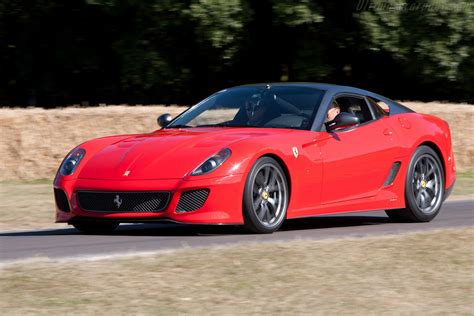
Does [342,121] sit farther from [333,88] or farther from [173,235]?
[173,235]

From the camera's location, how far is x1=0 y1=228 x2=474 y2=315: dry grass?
6.26 meters

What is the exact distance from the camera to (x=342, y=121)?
412 inches

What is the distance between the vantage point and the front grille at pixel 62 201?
32.3 ft

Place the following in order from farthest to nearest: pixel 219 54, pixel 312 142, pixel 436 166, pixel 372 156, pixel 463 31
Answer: pixel 219 54 < pixel 463 31 < pixel 436 166 < pixel 372 156 < pixel 312 142

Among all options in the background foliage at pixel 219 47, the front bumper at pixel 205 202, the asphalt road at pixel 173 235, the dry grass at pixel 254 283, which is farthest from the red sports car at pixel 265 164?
the background foliage at pixel 219 47

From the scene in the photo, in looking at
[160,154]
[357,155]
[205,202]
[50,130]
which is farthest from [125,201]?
[50,130]

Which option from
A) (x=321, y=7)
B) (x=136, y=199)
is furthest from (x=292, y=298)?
(x=321, y=7)

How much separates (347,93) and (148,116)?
23.3ft

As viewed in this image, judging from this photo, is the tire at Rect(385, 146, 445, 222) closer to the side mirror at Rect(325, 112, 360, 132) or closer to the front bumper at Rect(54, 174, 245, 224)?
the side mirror at Rect(325, 112, 360, 132)

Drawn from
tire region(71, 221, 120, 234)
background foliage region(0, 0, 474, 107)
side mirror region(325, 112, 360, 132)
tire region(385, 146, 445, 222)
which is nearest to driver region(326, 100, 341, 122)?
side mirror region(325, 112, 360, 132)

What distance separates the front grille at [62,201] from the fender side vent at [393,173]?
3.17 m

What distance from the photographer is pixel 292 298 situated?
655 cm

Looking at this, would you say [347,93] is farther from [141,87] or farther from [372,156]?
[141,87]

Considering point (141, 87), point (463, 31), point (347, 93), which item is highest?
point (347, 93)
